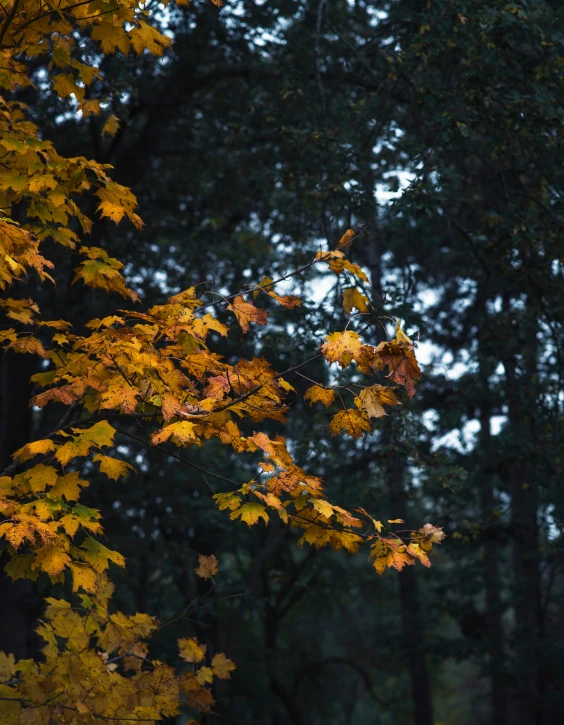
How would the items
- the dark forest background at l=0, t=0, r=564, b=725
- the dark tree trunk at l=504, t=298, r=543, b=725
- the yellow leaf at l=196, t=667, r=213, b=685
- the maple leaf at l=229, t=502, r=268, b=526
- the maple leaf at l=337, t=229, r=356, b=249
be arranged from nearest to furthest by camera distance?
the maple leaf at l=229, t=502, r=268, b=526 < the maple leaf at l=337, t=229, r=356, b=249 < the yellow leaf at l=196, t=667, r=213, b=685 < the dark forest background at l=0, t=0, r=564, b=725 < the dark tree trunk at l=504, t=298, r=543, b=725

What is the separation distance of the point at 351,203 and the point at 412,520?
7.12 metres

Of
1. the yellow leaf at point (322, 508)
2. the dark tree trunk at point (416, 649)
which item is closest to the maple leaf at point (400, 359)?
the yellow leaf at point (322, 508)

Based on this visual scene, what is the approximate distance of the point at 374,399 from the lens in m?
4.10

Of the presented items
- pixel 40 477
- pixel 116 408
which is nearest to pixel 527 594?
pixel 116 408

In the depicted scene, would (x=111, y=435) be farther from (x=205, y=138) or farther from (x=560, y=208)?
(x=205, y=138)

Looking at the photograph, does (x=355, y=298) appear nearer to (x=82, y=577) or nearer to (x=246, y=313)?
(x=246, y=313)

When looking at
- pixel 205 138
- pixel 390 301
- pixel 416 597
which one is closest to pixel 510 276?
pixel 390 301

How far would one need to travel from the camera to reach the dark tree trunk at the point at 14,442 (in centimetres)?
917

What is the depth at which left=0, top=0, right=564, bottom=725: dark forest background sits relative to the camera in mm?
8016

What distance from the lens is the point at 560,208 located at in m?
8.19

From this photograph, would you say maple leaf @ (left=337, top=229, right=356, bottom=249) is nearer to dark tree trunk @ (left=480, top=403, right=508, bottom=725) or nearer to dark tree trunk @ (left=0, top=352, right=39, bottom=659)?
dark tree trunk @ (left=0, top=352, right=39, bottom=659)

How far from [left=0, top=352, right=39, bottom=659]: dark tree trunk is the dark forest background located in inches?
1.1

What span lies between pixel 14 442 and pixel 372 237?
4532 millimetres

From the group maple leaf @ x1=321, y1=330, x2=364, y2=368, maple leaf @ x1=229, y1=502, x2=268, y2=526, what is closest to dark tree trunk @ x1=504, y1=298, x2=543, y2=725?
maple leaf @ x1=321, y1=330, x2=364, y2=368
